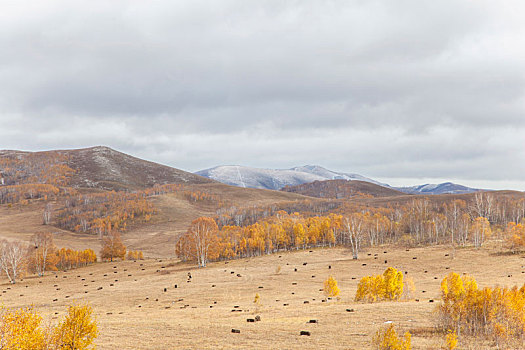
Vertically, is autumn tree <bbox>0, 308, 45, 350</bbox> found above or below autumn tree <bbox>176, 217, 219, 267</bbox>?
above

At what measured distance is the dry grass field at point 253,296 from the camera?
1083 inches

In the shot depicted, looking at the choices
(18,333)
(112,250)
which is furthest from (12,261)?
(18,333)

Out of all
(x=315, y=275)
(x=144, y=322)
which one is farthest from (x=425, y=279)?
(x=144, y=322)

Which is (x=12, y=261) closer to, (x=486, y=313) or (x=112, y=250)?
(x=112, y=250)

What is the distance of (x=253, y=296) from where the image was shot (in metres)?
57.7

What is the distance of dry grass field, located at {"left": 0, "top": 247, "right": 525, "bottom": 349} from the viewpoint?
27516 mm

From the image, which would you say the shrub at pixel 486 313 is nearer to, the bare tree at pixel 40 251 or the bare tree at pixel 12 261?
the bare tree at pixel 12 261

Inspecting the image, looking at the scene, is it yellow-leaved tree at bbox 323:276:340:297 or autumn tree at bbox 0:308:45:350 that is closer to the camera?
autumn tree at bbox 0:308:45:350

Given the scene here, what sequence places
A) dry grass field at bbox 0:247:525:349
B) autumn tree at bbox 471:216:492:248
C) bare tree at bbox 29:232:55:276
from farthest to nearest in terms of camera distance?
bare tree at bbox 29:232:55:276, autumn tree at bbox 471:216:492:248, dry grass field at bbox 0:247:525:349

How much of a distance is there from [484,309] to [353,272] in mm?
52510

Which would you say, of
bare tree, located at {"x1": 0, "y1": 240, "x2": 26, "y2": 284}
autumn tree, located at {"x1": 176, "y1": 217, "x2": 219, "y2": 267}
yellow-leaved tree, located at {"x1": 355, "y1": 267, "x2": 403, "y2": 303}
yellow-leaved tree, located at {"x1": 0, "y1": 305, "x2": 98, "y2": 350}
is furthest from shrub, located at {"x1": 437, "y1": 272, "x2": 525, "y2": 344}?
bare tree, located at {"x1": 0, "y1": 240, "x2": 26, "y2": 284}

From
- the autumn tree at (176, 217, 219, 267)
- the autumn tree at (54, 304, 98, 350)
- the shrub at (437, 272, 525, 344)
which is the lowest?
the autumn tree at (176, 217, 219, 267)

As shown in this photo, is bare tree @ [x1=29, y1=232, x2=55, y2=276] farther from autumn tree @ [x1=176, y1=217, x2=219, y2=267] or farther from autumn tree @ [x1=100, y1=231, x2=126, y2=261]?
autumn tree @ [x1=176, y1=217, x2=219, y2=267]

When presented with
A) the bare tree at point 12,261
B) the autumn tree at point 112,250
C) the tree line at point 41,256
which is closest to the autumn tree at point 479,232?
the autumn tree at point 112,250
